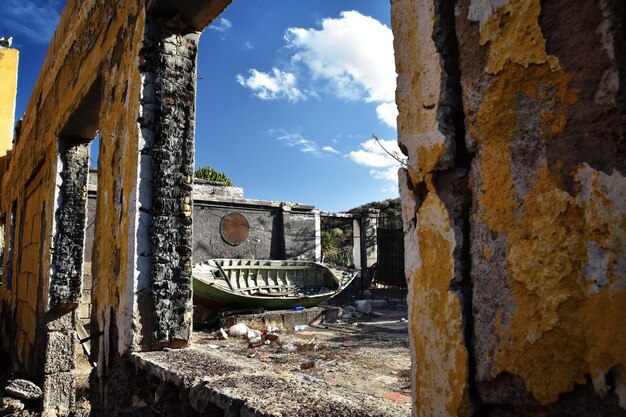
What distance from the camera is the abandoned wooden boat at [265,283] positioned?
286 inches

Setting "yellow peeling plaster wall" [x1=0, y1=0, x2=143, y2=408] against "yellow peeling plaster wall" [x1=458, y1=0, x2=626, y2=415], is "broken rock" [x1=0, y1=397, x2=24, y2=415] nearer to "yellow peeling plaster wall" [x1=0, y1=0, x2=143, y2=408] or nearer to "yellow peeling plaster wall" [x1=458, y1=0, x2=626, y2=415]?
"yellow peeling plaster wall" [x1=0, y1=0, x2=143, y2=408]

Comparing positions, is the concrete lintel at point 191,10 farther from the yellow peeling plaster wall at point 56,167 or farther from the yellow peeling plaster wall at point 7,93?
the yellow peeling plaster wall at point 7,93

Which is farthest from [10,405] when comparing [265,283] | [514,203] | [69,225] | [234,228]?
[234,228]

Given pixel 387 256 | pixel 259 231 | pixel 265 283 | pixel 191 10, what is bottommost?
pixel 265 283

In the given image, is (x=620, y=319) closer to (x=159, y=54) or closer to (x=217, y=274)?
(x=159, y=54)

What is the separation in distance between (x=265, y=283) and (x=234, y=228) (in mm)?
2324

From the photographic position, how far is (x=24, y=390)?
485 centimetres

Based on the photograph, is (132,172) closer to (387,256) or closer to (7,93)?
(7,93)

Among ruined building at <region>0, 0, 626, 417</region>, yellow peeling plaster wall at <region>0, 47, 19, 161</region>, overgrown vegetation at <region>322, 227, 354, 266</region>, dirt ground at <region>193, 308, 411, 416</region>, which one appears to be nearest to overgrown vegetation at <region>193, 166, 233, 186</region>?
overgrown vegetation at <region>322, 227, 354, 266</region>

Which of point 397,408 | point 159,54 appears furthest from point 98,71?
point 397,408

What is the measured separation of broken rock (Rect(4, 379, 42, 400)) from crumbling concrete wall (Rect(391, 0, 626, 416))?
206 inches

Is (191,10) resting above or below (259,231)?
above

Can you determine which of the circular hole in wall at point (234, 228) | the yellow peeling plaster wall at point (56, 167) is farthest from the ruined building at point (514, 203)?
the circular hole in wall at point (234, 228)

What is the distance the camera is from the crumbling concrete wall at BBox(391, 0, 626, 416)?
2.44 ft
